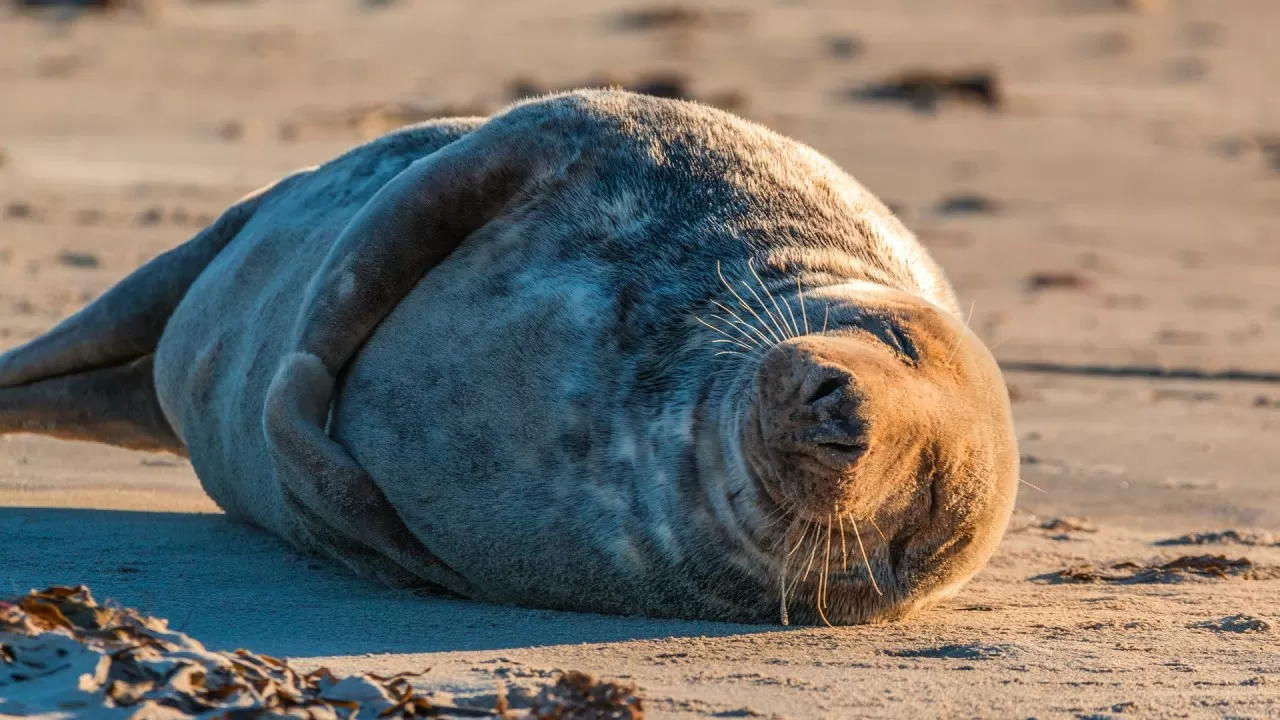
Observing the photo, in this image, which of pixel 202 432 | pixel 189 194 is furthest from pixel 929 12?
pixel 202 432

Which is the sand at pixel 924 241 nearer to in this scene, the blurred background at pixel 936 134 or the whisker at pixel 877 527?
the blurred background at pixel 936 134

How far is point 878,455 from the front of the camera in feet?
11.8

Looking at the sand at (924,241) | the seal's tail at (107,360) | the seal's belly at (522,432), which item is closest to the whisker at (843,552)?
the sand at (924,241)

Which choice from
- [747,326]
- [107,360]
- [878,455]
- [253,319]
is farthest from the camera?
[107,360]

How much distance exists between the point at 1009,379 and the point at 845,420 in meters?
4.15

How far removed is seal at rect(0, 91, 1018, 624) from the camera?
3803mm

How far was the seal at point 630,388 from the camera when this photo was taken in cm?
380

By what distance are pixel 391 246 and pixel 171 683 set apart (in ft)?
5.29

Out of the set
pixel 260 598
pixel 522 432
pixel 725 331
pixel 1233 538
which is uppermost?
pixel 725 331

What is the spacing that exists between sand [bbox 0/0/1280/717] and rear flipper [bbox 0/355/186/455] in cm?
12

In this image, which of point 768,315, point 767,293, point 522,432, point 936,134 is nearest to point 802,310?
point 768,315

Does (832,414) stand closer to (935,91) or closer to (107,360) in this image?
(107,360)

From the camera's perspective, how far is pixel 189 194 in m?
10.4

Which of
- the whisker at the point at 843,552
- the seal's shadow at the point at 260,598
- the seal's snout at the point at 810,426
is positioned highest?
the seal's snout at the point at 810,426
